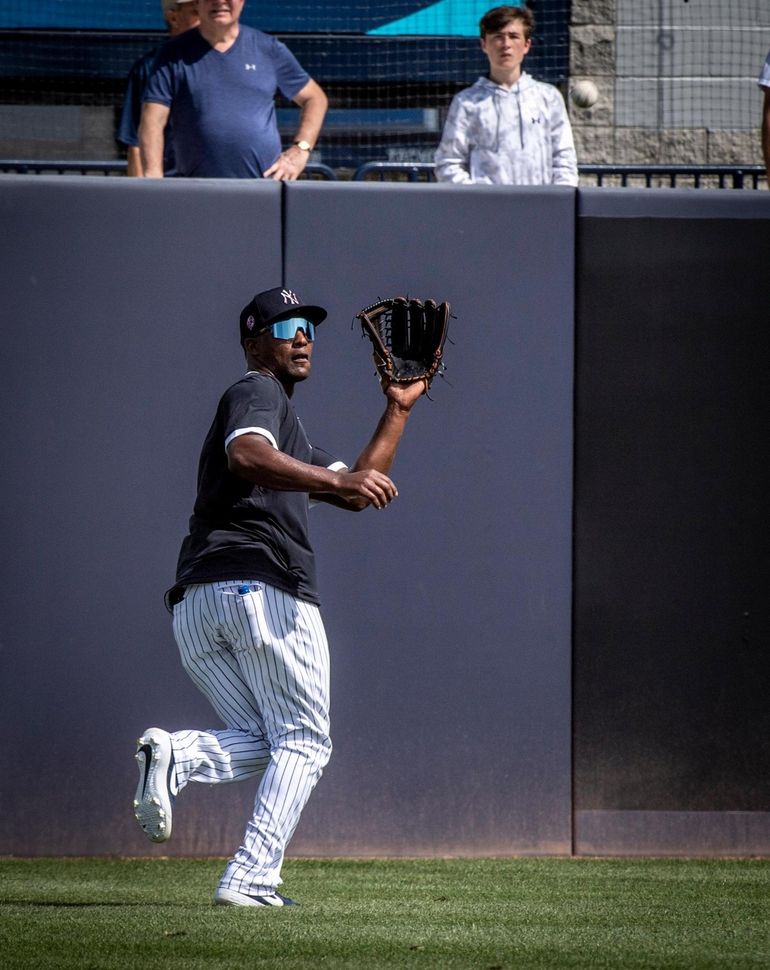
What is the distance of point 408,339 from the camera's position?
505 cm

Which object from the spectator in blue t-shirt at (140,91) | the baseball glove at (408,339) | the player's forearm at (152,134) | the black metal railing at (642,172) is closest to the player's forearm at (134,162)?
the spectator in blue t-shirt at (140,91)

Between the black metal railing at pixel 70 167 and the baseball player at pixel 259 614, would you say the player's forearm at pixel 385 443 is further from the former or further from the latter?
the black metal railing at pixel 70 167

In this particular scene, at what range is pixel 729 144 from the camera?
10398mm

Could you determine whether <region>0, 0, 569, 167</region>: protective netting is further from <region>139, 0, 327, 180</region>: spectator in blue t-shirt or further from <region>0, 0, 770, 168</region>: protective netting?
<region>139, 0, 327, 180</region>: spectator in blue t-shirt

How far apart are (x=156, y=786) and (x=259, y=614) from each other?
626mm

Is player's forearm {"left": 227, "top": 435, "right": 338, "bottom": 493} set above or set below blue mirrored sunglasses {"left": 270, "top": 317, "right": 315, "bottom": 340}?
below

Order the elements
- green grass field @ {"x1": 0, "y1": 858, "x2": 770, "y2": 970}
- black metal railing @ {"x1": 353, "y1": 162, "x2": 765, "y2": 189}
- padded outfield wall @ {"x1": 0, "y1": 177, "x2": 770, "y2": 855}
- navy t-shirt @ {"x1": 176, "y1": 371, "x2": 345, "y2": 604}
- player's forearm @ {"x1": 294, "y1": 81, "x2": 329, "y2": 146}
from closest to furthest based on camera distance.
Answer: green grass field @ {"x1": 0, "y1": 858, "x2": 770, "y2": 970}, navy t-shirt @ {"x1": 176, "y1": 371, "x2": 345, "y2": 604}, padded outfield wall @ {"x1": 0, "y1": 177, "x2": 770, "y2": 855}, player's forearm @ {"x1": 294, "y1": 81, "x2": 329, "y2": 146}, black metal railing @ {"x1": 353, "y1": 162, "x2": 765, "y2": 189}

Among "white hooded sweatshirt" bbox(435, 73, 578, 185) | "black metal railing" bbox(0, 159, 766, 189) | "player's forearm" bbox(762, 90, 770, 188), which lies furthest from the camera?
"black metal railing" bbox(0, 159, 766, 189)

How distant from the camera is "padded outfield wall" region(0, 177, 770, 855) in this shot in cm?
639

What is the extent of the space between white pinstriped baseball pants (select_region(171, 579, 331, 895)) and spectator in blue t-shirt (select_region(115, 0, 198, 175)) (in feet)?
10.6

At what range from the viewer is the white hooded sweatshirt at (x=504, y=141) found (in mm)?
7254

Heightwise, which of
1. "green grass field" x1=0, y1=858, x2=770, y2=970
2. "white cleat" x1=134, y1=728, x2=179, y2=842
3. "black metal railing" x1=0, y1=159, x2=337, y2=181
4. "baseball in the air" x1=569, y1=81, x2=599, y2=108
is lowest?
"green grass field" x1=0, y1=858, x2=770, y2=970

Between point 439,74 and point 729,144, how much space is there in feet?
6.76

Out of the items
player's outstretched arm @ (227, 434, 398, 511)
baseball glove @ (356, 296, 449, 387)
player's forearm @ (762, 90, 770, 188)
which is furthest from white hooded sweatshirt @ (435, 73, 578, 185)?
player's outstretched arm @ (227, 434, 398, 511)
